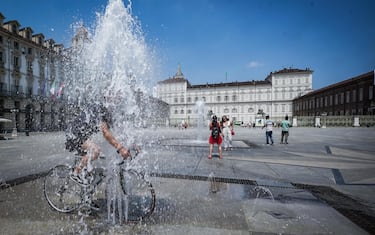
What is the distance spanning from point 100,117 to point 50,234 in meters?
1.61

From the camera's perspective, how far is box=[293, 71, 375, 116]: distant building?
4453 cm

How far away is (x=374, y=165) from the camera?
7.07 m

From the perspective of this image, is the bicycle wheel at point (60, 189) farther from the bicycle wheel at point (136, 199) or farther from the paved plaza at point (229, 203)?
the bicycle wheel at point (136, 199)

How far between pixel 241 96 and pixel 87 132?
92972mm

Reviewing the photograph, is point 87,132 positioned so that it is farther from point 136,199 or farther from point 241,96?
point 241,96

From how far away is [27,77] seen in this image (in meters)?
38.9

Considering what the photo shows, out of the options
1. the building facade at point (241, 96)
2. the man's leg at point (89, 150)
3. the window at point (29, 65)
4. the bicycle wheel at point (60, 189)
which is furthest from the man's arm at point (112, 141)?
the building facade at point (241, 96)

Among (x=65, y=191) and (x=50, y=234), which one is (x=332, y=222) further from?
(x=65, y=191)

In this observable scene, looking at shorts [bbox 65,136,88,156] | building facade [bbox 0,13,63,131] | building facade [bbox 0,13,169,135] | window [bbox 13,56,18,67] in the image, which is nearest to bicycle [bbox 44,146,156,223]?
shorts [bbox 65,136,88,156]

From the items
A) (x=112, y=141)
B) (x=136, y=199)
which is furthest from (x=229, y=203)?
(x=112, y=141)

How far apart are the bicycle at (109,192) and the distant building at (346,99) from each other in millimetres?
52196

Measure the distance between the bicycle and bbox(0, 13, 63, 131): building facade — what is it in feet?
104

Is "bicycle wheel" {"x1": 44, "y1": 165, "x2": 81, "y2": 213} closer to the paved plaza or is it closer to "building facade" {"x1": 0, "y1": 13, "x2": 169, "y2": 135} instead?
the paved plaza

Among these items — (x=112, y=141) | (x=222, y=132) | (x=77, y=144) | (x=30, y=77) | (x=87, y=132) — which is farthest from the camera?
(x=30, y=77)
